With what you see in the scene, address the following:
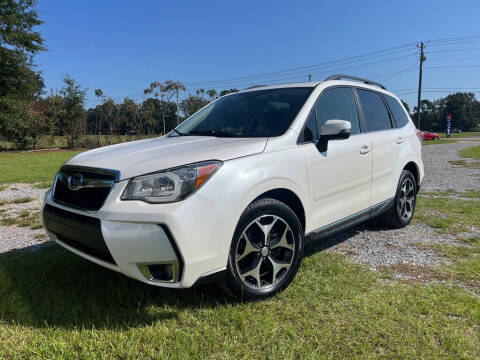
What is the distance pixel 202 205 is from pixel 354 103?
238 cm

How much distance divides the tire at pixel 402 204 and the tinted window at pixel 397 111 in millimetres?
668

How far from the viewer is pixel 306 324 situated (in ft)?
7.40

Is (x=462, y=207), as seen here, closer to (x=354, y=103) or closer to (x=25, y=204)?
(x=354, y=103)

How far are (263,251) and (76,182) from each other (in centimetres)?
144

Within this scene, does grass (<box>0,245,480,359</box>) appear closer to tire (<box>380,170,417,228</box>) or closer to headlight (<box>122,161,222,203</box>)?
headlight (<box>122,161,222,203</box>)

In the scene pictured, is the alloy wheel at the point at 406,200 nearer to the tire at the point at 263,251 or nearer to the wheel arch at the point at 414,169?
the wheel arch at the point at 414,169

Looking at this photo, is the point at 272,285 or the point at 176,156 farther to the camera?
the point at 272,285

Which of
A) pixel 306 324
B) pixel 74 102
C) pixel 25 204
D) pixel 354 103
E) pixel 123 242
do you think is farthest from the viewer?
pixel 74 102

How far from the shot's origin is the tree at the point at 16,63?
68.3 feet

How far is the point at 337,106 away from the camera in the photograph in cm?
340

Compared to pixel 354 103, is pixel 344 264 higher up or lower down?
lower down

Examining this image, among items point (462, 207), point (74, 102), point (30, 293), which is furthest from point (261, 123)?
point (74, 102)

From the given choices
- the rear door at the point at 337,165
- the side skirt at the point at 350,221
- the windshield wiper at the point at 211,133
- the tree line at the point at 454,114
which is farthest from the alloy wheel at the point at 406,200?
the tree line at the point at 454,114

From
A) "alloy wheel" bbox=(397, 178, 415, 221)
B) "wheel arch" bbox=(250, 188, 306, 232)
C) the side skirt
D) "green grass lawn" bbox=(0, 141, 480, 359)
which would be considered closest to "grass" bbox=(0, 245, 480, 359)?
"green grass lawn" bbox=(0, 141, 480, 359)
